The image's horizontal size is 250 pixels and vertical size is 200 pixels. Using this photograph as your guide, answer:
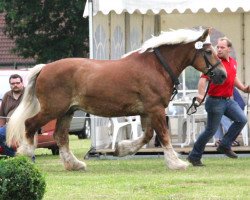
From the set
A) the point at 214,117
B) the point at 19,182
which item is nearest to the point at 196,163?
the point at 214,117

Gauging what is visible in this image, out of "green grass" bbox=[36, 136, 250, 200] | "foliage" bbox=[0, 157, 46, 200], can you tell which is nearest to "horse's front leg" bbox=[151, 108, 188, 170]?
"green grass" bbox=[36, 136, 250, 200]

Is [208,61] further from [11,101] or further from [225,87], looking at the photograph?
[11,101]

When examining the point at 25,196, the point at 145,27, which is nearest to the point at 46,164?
the point at 145,27

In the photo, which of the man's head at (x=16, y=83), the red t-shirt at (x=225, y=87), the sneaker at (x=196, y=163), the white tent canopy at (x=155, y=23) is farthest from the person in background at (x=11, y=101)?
the red t-shirt at (x=225, y=87)

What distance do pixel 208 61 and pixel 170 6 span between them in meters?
2.47

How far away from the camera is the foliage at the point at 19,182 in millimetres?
9672

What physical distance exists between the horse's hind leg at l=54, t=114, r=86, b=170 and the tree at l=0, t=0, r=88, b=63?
20.6m

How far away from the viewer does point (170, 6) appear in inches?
692

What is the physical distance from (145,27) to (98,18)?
2279 mm

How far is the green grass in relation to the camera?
11766 mm

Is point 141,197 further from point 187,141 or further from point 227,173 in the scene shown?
point 187,141

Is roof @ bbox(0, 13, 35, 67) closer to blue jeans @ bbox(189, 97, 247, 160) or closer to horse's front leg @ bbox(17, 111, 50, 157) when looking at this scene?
→ blue jeans @ bbox(189, 97, 247, 160)

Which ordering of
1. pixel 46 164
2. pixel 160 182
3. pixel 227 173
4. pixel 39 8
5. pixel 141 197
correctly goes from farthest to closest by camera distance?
pixel 39 8 < pixel 46 164 < pixel 227 173 < pixel 160 182 < pixel 141 197

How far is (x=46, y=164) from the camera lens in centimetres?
1731
